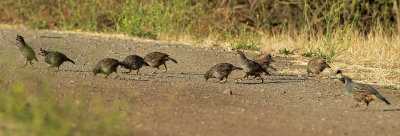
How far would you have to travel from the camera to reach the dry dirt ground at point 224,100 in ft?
20.9

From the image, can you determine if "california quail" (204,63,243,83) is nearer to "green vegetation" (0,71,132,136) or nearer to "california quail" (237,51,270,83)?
"california quail" (237,51,270,83)

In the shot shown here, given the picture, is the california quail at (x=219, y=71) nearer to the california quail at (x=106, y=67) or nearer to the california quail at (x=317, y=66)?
the california quail at (x=106, y=67)

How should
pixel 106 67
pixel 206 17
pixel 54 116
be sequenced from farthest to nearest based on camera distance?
pixel 206 17 → pixel 106 67 → pixel 54 116

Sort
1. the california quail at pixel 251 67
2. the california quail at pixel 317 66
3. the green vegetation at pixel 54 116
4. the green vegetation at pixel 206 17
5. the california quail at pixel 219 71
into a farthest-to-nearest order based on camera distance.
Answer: the green vegetation at pixel 206 17 → the california quail at pixel 317 66 → the california quail at pixel 251 67 → the california quail at pixel 219 71 → the green vegetation at pixel 54 116

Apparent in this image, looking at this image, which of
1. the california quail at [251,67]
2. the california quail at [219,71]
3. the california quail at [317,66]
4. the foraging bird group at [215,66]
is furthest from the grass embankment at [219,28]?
the california quail at [219,71]

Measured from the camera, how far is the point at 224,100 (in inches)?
312

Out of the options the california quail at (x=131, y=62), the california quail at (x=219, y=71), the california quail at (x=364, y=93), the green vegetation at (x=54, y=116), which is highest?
the california quail at (x=131, y=62)

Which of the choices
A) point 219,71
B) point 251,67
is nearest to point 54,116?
point 219,71

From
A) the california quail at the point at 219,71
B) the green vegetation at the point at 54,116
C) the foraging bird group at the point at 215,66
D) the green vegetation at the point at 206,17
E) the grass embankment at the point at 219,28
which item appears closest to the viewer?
the green vegetation at the point at 54,116

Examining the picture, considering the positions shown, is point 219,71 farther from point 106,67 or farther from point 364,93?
point 364,93

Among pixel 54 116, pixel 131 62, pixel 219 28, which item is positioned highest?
pixel 219 28

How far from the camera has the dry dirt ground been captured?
6375 mm

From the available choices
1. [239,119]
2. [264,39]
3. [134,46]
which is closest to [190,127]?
[239,119]

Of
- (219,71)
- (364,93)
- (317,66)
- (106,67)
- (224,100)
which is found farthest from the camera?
(317,66)
